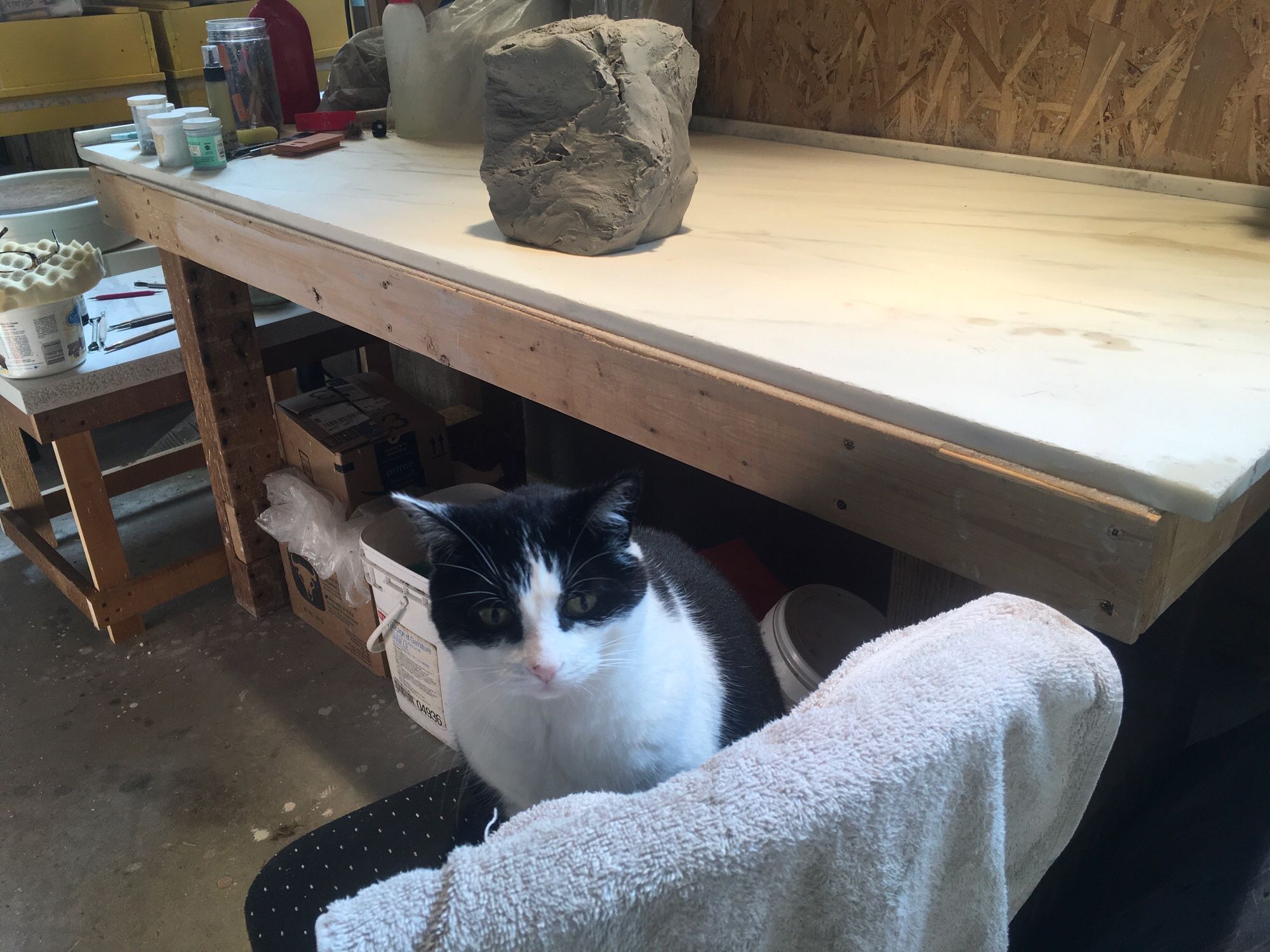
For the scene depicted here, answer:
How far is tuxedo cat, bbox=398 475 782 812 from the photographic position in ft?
2.27

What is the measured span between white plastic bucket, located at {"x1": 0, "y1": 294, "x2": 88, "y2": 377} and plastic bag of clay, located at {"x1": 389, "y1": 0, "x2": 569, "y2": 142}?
2.14 feet

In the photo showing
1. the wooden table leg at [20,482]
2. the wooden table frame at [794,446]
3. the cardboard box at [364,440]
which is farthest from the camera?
the wooden table leg at [20,482]

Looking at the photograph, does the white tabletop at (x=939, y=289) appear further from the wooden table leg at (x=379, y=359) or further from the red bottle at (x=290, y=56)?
the wooden table leg at (x=379, y=359)

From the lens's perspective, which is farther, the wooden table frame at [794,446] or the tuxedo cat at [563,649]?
the tuxedo cat at [563,649]

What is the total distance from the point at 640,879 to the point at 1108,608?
0.36 meters

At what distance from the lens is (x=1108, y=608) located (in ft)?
1.85

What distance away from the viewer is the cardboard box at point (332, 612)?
1.65 meters

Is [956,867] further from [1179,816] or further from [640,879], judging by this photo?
[1179,816]

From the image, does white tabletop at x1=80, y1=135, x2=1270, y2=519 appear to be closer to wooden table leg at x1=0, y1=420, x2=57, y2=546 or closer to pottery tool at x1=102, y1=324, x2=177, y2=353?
pottery tool at x1=102, y1=324, x2=177, y2=353

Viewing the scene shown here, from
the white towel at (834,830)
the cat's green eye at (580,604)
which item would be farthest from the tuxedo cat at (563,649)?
the white towel at (834,830)

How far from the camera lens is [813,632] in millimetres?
1149

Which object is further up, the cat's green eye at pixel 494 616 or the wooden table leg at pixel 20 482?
the cat's green eye at pixel 494 616

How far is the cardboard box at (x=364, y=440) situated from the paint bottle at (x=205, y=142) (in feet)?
1.62

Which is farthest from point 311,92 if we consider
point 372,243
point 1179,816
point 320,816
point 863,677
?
point 1179,816
